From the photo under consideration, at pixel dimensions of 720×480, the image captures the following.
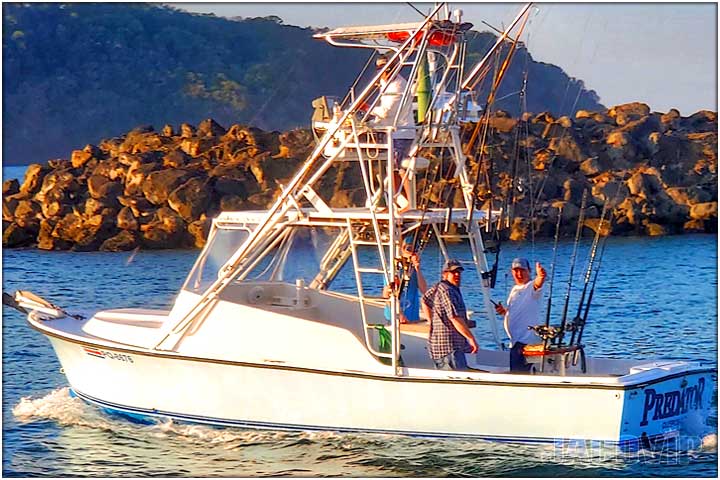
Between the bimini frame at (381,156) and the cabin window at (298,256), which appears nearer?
the bimini frame at (381,156)

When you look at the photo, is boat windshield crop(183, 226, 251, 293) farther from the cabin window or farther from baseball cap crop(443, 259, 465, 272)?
baseball cap crop(443, 259, 465, 272)

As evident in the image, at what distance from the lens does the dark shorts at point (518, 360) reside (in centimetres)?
1291

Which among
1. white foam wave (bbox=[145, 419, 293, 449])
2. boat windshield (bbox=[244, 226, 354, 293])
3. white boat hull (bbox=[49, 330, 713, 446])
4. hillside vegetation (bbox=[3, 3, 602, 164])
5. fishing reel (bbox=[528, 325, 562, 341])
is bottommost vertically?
white foam wave (bbox=[145, 419, 293, 449])

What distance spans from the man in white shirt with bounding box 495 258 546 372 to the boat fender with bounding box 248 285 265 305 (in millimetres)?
Result: 2968

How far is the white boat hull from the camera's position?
39.7 feet

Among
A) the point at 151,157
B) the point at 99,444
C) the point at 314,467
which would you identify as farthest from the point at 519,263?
the point at 151,157

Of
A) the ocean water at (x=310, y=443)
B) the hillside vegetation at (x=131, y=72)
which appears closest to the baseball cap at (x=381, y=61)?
the ocean water at (x=310, y=443)

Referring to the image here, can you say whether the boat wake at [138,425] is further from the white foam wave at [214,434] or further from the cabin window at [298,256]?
the cabin window at [298,256]

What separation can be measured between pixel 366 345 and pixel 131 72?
79.7 m

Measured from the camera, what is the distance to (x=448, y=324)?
41.7 feet

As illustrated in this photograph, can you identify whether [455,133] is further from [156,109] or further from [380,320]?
[156,109]

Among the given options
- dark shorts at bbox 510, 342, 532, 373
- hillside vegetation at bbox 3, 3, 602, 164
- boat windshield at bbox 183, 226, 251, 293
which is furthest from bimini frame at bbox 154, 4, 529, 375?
hillside vegetation at bbox 3, 3, 602, 164

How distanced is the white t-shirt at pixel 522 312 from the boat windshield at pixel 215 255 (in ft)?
9.60

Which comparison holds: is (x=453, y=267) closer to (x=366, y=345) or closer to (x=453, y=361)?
(x=453, y=361)
